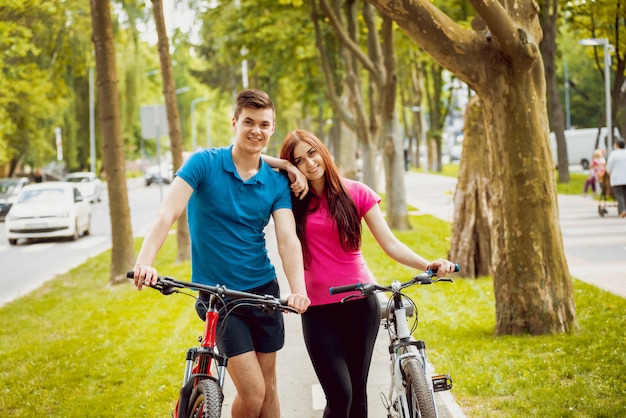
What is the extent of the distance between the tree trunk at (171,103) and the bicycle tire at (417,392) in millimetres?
Result: 12697

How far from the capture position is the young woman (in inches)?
181

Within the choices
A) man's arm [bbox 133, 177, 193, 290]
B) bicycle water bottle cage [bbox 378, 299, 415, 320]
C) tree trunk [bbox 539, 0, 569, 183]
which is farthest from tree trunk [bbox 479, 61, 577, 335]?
tree trunk [bbox 539, 0, 569, 183]

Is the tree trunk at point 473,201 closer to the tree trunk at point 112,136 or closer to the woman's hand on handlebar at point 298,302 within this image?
the tree trunk at point 112,136

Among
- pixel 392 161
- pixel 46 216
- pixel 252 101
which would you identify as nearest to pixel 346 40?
pixel 392 161

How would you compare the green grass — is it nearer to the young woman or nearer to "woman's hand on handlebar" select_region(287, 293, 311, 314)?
the young woman

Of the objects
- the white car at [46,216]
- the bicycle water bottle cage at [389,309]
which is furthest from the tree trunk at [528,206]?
the white car at [46,216]

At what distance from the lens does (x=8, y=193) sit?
39.0 m

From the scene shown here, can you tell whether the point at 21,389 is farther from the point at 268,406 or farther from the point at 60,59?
the point at 60,59

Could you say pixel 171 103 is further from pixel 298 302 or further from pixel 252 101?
pixel 298 302

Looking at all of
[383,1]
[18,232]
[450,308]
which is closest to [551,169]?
[383,1]

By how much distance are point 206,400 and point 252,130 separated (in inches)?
48.8

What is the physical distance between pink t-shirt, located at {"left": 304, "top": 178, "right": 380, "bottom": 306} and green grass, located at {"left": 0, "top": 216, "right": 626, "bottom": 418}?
6.68 feet

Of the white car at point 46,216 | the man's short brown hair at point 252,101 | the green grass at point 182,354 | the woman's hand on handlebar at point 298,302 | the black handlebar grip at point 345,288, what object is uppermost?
the man's short brown hair at point 252,101

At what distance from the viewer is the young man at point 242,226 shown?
13.9 ft
